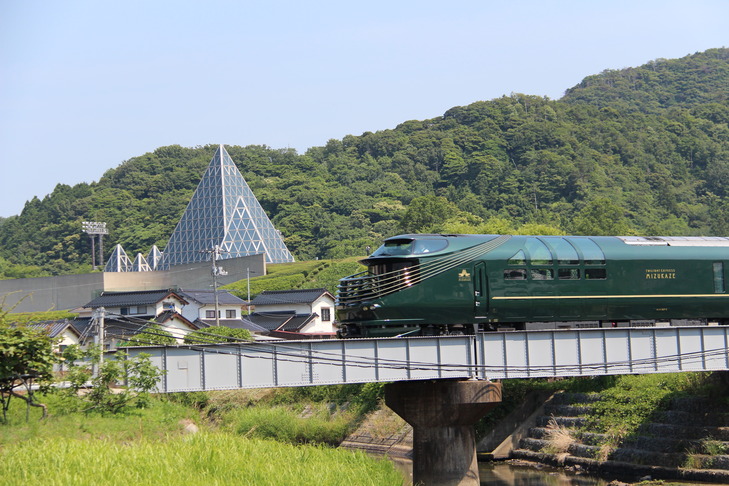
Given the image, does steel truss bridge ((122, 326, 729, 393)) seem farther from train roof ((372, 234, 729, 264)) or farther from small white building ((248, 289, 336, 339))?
small white building ((248, 289, 336, 339))

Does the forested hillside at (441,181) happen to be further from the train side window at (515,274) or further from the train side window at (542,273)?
the train side window at (515,274)

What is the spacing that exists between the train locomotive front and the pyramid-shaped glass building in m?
84.9

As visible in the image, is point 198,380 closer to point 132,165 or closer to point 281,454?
point 281,454

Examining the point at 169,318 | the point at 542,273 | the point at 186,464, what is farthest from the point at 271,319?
the point at 186,464

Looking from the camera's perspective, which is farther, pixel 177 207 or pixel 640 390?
pixel 177 207

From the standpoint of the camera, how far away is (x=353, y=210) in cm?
13488

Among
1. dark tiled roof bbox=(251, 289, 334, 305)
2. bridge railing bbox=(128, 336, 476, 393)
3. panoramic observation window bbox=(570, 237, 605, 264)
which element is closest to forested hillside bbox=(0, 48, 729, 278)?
dark tiled roof bbox=(251, 289, 334, 305)

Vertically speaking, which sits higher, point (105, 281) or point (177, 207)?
point (177, 207)

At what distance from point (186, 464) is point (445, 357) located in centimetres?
919

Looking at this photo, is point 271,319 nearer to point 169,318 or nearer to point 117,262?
point 169,318

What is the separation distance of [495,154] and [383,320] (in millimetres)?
125217

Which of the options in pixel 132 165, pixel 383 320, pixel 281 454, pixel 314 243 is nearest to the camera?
pixel 281 454

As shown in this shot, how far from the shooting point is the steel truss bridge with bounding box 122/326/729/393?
25938 millimetres

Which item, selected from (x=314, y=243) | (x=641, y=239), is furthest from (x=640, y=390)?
(x=314, y=243)
